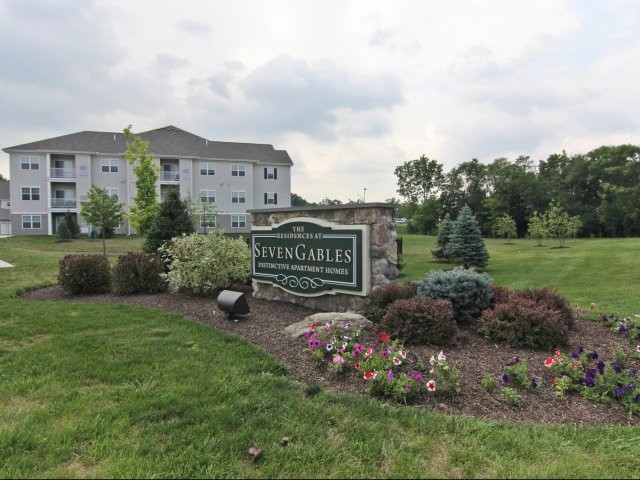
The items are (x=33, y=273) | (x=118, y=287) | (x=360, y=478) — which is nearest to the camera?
(x=360, y=478)

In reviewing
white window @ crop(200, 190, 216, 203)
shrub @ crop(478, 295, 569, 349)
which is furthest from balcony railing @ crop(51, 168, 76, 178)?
shrub @ crop(478, 295, 569, 349)

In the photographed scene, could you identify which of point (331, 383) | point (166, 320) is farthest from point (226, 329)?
point (331, 383)

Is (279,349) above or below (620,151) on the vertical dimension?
below

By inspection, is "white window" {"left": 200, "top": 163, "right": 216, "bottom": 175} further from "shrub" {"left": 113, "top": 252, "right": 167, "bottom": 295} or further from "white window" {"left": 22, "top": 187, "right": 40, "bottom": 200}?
"shrub" {"left": 113, "top": 252, "right": 167, "bottom": 295}

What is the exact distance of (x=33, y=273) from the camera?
1082 centimetres

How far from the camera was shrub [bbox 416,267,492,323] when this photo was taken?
4980mm

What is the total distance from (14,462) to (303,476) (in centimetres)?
166

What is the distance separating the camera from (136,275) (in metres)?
7.66

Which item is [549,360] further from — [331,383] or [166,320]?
[166,320]

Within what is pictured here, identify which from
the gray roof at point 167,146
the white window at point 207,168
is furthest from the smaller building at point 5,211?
the white window at point 207,168

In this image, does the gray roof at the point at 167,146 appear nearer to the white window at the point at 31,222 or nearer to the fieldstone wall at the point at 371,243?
the white window at the point at 31,222

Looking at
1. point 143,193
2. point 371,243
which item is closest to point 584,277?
point 371,243

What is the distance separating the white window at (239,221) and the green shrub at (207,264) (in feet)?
97.5

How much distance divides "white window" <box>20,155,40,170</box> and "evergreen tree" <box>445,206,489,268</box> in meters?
34.7
